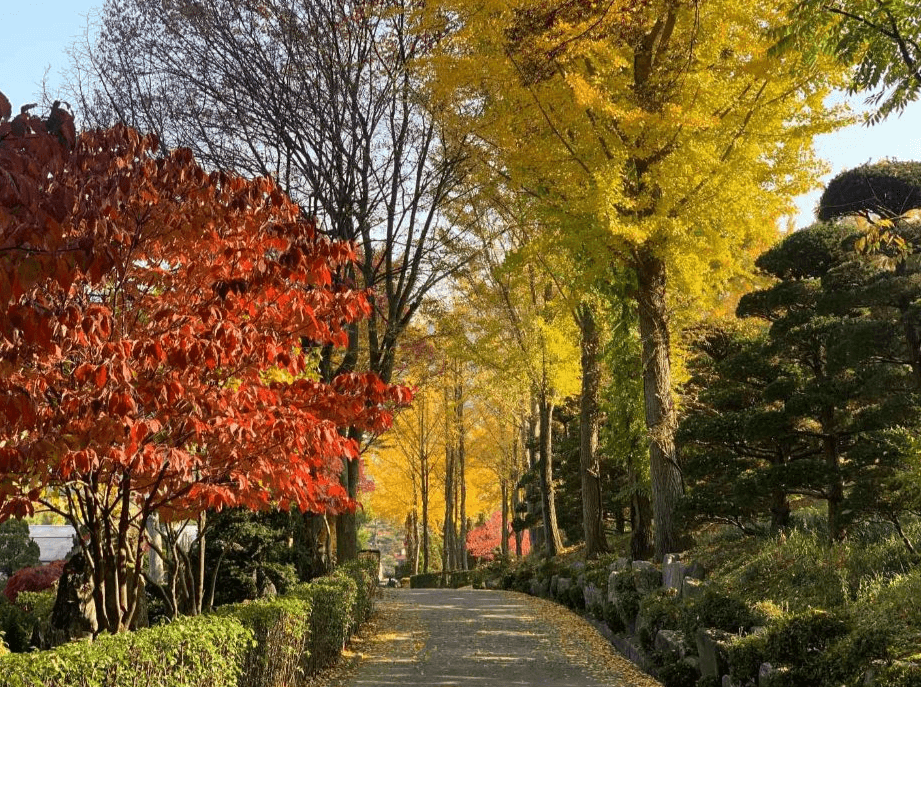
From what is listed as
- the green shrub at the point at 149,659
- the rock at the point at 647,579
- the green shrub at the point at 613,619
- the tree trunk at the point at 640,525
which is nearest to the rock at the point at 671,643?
the rock at the point at 647,579

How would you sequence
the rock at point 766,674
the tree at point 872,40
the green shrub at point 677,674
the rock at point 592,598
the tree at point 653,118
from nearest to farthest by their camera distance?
1. the rock at point 766,674
2. the tree at point 872,40
3. the green shrub at point 677,674
4. the tree at point 653,118
5. the rock at point 592,598

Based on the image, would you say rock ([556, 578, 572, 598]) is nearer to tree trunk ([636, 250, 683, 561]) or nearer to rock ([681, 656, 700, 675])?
tree trunk ([636, 250, 683, 561])

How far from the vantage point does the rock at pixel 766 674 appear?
4.34 meters

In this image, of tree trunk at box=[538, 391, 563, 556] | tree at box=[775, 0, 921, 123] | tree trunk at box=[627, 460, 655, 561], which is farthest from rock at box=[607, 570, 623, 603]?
tree trunk at box=[538, 391, 563, 556]

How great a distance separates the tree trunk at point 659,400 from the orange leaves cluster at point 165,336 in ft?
13.3

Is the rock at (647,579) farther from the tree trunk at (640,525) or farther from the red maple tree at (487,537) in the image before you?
the red maple tree at (487,537)

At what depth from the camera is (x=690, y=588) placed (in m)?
6.60

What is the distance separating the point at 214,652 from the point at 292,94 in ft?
19.6

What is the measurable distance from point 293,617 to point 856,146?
5.01m

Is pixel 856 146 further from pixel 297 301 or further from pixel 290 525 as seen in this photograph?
pixel 290 525

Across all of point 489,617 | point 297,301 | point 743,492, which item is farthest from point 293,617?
point 489,617

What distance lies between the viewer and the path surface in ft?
20.1

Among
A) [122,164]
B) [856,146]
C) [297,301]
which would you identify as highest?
[856,146]
